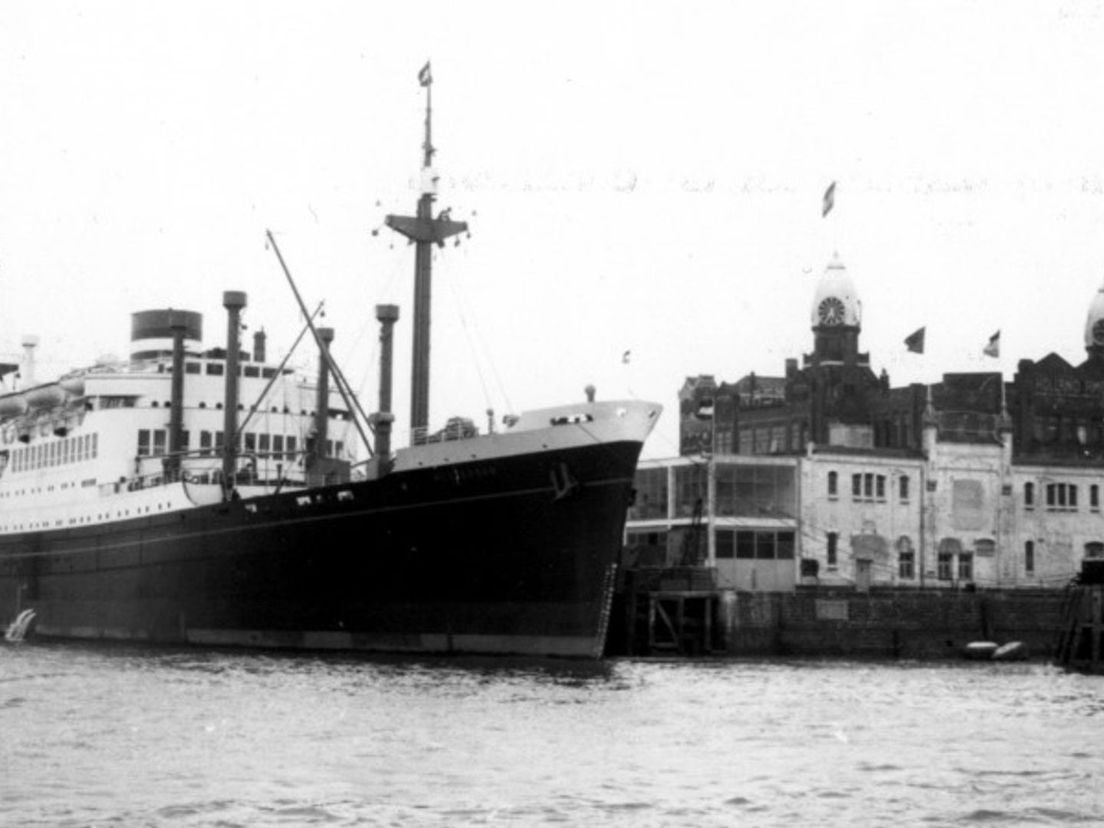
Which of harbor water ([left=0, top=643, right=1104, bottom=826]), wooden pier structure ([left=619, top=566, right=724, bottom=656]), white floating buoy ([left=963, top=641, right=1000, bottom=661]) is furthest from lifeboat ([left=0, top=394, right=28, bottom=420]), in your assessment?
white floating buoy ([left=963, top=641, right=1000, bottom=661])

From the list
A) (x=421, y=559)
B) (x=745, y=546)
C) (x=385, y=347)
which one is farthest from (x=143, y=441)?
(x=745, y=546)

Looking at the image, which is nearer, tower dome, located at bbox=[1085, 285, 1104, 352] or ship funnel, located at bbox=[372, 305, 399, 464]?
ship funnel, located at bbox=[372, 305, 399, 464]

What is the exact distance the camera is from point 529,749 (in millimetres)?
26797

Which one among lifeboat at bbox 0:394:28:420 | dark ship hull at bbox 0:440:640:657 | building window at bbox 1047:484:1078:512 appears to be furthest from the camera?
building window at bbox 1047:484:1078:512

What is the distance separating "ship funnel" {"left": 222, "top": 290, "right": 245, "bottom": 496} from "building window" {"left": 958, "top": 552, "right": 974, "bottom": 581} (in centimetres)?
3118

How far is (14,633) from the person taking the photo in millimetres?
63094

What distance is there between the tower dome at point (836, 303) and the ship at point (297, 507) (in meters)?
41.9

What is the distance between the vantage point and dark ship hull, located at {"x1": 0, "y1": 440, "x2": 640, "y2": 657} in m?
44.8

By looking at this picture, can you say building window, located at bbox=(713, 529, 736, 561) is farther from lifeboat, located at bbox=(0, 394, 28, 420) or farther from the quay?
lifeboat, located at bbox=(0, 394, 28, 420)

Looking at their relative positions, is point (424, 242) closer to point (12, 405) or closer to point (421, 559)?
point (421, 559)

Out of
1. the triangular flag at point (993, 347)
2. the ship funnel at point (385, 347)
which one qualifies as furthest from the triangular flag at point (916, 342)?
the ship funnel at point (385, 347)

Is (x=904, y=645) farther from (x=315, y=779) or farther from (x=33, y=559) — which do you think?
(x=315, y=779)

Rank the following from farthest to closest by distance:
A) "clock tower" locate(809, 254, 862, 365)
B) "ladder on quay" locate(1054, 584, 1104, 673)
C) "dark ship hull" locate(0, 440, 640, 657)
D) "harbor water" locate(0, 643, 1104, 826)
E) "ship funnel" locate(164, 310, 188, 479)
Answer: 1. "clock tower" locate(809, 254, 862, 365)
2. "ship funnel" locate(164, 310, 188, 479)
3. "ladder on quay" locate(1054, 584, 1104, 673)
4. "dark ship hull" locate(0, 440, 640, 657)
5. "harbor water" locate(0, 643, 1104, 826)

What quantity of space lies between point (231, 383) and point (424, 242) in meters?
6.70
